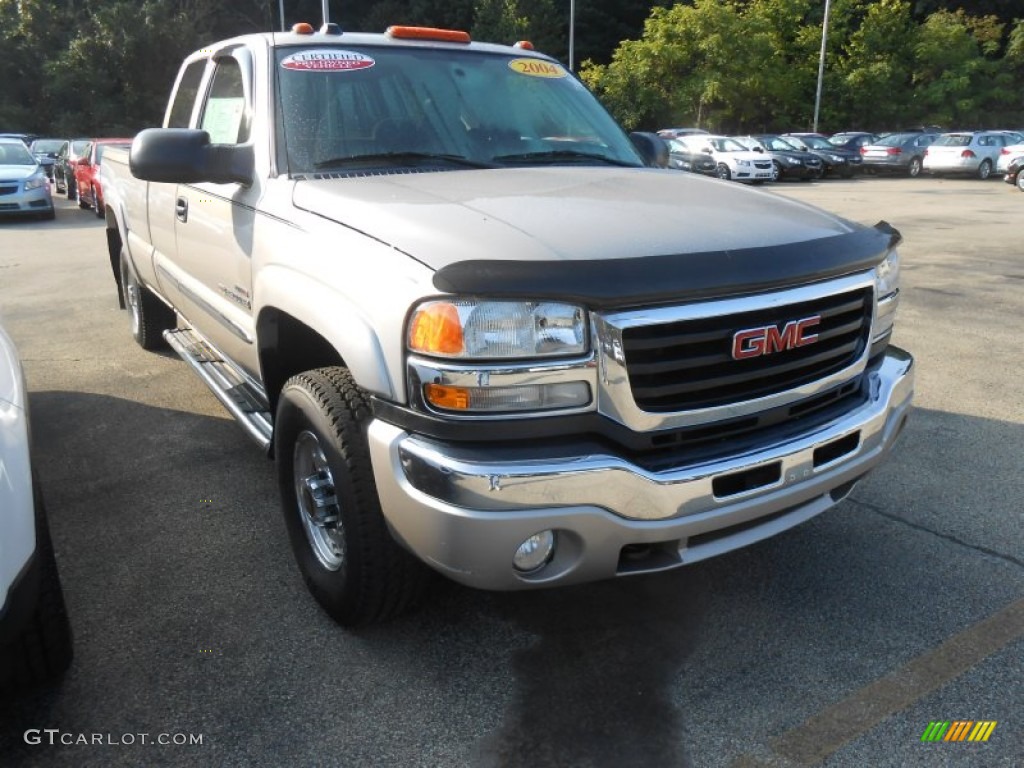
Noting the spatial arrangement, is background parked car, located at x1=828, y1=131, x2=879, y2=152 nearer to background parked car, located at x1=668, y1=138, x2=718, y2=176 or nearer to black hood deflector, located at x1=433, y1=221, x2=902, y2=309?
background parked car, located at x1=668, y1=138, x2=718, y2=176

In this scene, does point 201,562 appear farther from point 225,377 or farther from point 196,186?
point 196,186

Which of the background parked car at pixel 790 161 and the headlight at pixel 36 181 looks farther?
the background parked car at pixel 790 161

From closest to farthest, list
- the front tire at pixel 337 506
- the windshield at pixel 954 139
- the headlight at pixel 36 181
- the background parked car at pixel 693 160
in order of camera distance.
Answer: the front tire at pixel 337 506
the headlight at pixel 36 181
the background parked car at pixel 693 160
the windshield at pixel 954 139

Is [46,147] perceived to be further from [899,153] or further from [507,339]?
[507,339]

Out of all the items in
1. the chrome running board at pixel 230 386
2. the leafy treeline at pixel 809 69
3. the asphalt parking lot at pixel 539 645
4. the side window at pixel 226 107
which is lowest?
the asphalt parking lot at pixel 539 645

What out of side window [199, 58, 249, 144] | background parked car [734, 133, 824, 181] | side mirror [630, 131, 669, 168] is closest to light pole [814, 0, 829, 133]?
background parked car [734, 133, 824, 181]

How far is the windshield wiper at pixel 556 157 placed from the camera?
3.58 metres

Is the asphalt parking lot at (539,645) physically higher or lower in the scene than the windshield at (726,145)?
lower

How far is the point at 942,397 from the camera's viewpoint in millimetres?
5410

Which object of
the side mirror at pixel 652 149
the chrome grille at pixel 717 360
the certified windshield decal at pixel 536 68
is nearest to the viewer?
the chrome grille at pixel 717 360

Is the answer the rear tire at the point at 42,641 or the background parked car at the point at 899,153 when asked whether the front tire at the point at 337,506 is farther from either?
the background parked car at the point at 899,153

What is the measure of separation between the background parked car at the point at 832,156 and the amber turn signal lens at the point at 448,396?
29.8m

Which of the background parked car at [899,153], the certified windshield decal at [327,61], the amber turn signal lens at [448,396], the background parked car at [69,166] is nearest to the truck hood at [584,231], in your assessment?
the amber turn signal lens at [448,396]

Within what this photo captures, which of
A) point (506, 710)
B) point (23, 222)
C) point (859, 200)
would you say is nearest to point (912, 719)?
point (506, 710)
